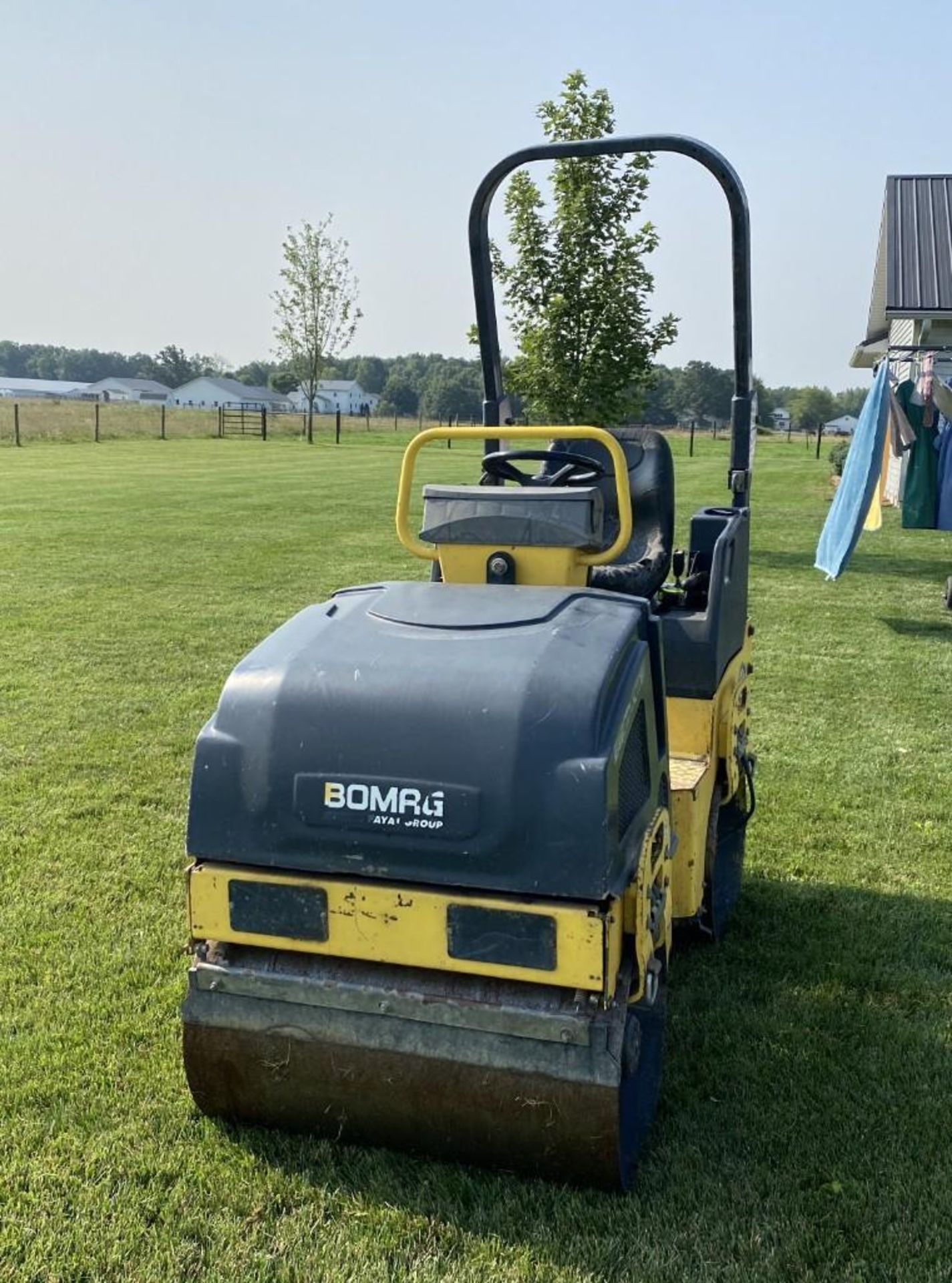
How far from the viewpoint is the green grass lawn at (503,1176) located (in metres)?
2.63

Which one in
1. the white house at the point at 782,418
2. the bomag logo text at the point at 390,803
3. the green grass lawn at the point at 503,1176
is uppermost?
the white house at the point at 782,418

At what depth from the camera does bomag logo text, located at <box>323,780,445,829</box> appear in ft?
8.26

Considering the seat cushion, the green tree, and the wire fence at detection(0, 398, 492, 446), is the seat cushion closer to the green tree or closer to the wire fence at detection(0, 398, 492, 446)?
the green tree

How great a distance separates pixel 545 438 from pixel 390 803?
1.25 meters

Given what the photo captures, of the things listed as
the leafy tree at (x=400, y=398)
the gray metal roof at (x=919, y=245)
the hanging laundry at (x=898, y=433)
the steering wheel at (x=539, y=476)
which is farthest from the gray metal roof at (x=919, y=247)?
the leafy tree at (x=400, y=398)

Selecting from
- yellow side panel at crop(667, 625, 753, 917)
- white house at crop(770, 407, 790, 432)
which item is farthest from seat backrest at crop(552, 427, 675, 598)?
white house at crop(770, 407, 790, 432)

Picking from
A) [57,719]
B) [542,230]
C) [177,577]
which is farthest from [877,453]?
[57,719]

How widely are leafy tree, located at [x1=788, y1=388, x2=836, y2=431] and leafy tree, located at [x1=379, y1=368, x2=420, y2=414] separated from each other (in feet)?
101

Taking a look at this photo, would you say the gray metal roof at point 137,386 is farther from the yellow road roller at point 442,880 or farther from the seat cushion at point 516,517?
the yellow road roller at point 442,880

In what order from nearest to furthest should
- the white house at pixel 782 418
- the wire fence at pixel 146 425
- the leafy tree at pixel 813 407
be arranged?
the wire fence at pixel 146 425, the white house at pixel 782 418, the leafy tree at pixel 813 407

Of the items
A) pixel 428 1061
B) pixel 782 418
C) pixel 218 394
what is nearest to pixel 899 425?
pixel 428 1061

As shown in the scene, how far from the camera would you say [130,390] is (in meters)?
128

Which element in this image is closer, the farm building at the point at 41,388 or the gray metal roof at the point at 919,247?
the gray metal roof at the point at 919,247

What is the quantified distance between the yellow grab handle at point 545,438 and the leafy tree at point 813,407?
95.6 metres
